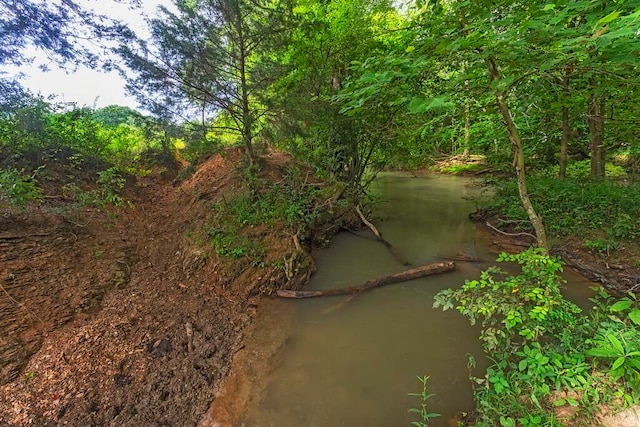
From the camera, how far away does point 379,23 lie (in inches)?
265

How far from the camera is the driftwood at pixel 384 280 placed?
4.86 meters

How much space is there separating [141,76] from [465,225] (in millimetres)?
8655

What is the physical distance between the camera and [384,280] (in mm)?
5254

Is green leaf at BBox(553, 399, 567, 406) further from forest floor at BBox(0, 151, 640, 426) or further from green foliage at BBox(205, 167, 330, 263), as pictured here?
green foliage at BBox(205, 167, 330, 263)

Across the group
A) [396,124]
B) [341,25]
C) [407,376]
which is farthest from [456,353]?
[341,25]

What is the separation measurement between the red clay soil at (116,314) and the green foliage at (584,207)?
5401 millimetres

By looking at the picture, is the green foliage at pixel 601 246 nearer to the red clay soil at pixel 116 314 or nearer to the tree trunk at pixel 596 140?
the tree trunk at pixel 596 140

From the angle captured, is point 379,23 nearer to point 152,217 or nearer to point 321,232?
point 321,232

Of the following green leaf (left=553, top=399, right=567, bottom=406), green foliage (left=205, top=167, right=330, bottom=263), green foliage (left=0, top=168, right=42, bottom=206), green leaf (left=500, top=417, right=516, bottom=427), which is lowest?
green leaf (left=500, top=417, right=516, bottom=427)

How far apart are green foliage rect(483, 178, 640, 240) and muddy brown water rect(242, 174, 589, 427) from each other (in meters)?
1.29

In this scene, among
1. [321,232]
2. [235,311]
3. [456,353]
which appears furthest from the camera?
[321,232]

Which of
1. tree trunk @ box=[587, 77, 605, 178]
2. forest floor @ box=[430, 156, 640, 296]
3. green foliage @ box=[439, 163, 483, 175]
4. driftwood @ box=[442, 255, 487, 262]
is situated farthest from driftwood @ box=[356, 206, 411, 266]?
green foliage @ box=[439, 163, 483, 175]

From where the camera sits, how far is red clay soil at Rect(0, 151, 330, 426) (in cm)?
274

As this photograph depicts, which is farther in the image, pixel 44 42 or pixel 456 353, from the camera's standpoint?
pixel 44 42
